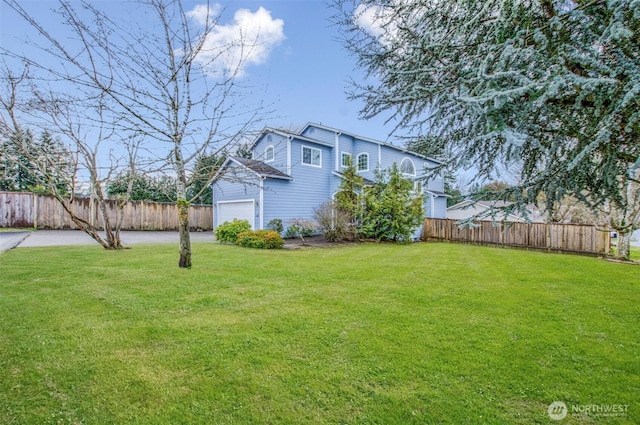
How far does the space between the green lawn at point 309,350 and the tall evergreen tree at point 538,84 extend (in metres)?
1.65

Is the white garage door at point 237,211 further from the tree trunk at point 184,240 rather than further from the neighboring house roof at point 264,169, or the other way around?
the tree trunk at point 184,240

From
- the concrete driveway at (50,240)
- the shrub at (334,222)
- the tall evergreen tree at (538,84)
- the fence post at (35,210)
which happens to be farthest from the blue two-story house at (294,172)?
the tall evergreen tree at (538,84)

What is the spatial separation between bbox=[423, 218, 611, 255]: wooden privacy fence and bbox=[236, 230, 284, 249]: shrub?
22.9 feet

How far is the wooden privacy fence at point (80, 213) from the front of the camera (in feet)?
52.6

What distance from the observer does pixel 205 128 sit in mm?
7293

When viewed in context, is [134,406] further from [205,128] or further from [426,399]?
[205,128]

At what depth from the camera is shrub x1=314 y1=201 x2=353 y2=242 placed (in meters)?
14.4

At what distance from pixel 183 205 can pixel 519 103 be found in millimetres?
6511

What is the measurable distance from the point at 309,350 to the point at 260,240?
8972mm

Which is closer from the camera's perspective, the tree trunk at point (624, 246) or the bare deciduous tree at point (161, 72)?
the bare deciduous tree at point (161, 72)

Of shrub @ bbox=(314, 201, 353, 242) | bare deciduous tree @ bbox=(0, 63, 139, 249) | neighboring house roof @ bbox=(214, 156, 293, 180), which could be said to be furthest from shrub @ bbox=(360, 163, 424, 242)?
bare deciduous tree @ bbox=(0, 63, 139, 249)

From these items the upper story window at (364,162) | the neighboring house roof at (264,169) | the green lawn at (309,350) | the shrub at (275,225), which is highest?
the upper story window at (364,162)

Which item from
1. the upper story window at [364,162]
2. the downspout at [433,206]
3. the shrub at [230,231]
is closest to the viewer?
the shrub at [230,231]

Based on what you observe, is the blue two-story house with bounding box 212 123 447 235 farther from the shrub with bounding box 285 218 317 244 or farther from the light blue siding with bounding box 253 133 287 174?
the shrub with bounding box 285 218 317 244
